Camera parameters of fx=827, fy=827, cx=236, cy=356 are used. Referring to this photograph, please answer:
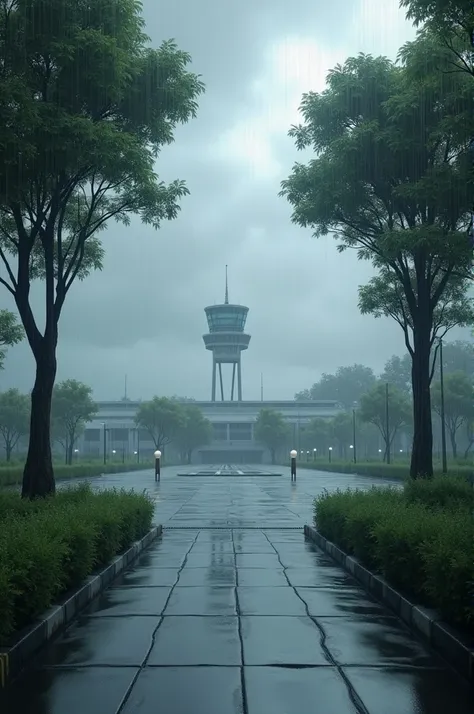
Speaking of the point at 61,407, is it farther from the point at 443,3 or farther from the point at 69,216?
the point at 443,3

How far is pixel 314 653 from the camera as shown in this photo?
7160 mm

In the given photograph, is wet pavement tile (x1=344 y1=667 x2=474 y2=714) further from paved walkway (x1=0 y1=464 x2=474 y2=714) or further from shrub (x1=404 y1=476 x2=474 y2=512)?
shrub (x1=404 y1=476 x2=474 y2=512)

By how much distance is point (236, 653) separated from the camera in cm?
710

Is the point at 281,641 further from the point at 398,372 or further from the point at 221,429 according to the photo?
the point at 398,372

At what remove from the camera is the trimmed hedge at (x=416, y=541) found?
700 centimetres

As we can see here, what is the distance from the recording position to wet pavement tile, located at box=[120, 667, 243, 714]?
5629 millimetres

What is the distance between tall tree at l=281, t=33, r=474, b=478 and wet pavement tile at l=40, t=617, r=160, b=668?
13.2 meters

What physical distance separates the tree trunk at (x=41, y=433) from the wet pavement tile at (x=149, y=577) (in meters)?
5.62

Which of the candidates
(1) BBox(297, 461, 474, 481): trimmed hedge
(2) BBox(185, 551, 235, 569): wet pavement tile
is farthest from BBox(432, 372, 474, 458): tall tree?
(2) BBox(185, 551, 235, 569): wet pavement tile

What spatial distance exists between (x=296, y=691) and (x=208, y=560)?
276 inches

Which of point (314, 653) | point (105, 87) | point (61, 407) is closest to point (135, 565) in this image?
point (314, 653)

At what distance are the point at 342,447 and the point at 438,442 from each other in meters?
15.8

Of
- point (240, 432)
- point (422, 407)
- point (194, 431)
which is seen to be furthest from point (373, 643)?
point (240, 432)

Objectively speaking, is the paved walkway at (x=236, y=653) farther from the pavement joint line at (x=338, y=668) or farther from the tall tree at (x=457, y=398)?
the tall tree at (x=457, y=398)
